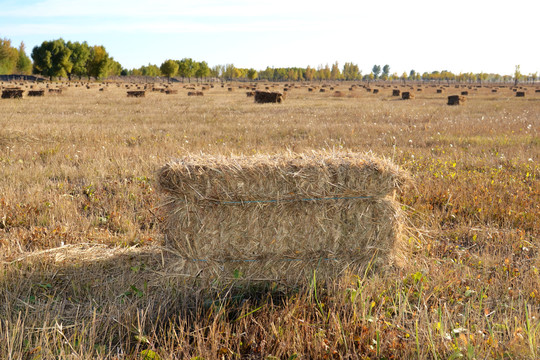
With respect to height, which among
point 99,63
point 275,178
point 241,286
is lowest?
point 241,286

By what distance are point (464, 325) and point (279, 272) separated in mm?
1798

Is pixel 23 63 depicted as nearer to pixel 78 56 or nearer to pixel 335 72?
pixel 78 56

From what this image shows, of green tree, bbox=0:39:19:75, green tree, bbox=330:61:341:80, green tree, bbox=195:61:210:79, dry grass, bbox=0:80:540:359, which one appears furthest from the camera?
green tree, bbox=330:61:341:80

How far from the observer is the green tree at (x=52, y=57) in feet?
302

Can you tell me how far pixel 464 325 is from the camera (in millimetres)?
3549

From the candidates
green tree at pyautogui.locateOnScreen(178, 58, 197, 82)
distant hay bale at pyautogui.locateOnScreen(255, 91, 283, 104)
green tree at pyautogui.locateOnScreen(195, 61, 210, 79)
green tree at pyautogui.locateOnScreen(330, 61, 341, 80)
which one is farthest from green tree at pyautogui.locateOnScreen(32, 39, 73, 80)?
green tree at pyautogui.locateOnScreen(330, 61, 341, 80)

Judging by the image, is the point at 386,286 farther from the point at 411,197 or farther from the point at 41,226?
the point at 41,226

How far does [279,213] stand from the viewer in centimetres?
437

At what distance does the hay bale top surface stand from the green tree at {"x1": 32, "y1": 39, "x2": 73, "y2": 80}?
102 metres

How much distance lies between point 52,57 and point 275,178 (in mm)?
104980

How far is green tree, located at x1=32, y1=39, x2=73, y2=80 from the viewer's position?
302ft

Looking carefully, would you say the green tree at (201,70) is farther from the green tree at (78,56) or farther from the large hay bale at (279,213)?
the large hay bale at (279,213)

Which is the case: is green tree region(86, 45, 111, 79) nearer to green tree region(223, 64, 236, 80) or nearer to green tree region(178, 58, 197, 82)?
green tree region(178, 58, 197, 82)

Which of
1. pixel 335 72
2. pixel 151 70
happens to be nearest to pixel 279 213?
pixel 151 70
